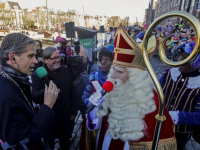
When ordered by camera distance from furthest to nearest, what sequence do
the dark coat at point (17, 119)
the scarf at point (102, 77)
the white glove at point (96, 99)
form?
1. the scarf at point (102, 77)
2. the white glove at point (96, 99)
3. the dark coat at point (17, 119)

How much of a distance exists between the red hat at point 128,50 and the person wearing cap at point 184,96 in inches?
31.1

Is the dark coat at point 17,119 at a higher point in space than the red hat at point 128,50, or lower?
lower

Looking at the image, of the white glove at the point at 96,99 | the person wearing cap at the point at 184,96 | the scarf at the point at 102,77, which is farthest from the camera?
the scarf at the point at 102,77

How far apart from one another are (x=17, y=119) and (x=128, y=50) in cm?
121

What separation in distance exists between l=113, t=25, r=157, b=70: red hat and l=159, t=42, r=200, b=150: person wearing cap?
0.79 metres

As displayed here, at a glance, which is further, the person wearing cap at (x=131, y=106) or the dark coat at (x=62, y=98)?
the dark coat at (x=62, y=98)

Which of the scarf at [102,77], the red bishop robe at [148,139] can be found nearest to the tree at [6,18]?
the scarf at [102,77]

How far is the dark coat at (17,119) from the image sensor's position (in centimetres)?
111

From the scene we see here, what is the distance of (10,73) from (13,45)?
274mm

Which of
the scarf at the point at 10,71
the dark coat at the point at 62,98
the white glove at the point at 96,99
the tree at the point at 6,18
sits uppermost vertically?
the tree at the point at 6,18

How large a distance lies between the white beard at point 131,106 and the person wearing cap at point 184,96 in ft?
2.24

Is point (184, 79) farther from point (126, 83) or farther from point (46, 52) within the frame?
point (46, 52)

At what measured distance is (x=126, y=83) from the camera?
60.1 inches

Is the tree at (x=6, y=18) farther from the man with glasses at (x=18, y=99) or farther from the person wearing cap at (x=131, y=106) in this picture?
the person wearing cap at (x=131, y=106)
